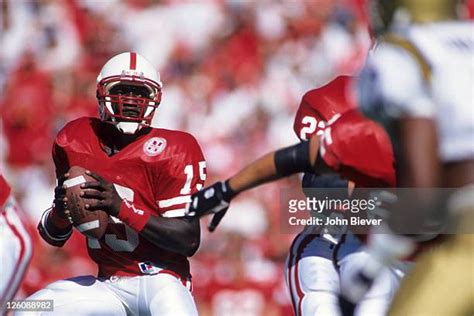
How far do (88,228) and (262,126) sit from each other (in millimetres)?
2126

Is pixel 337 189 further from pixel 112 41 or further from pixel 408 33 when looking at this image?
pixel 112 41

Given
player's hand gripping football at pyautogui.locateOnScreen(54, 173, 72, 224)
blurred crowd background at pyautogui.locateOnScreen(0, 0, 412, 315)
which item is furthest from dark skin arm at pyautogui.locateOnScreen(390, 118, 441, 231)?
blurred crowd background at pyautogui.locateOnScreen(0, 0, 412, 315)

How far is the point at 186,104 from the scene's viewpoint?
5.14 meters

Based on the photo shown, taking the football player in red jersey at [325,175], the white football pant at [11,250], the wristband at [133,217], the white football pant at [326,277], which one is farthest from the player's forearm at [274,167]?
the white football pant at [11,250]

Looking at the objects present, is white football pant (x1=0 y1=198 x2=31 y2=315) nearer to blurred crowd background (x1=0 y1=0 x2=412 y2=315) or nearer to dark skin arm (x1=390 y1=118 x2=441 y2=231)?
blurred crowd background (x1=0 y1=0 x2=412 y2=315)

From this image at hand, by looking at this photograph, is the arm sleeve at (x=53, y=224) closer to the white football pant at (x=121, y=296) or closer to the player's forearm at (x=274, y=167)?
the white football pant at (x=121, y=296)

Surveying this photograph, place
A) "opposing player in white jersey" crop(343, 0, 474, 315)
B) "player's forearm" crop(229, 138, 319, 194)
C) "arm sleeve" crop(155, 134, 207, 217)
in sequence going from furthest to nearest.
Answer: "arm sleeve" crop(155, 134, 207, 217), "player's forearm" crop(229, 138, 319, 194), "opposing player in white jersey" crop(343, 0, 474, 315)

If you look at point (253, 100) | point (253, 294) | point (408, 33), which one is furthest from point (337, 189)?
point (253, 100)

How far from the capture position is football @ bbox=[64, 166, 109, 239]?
2988 mm

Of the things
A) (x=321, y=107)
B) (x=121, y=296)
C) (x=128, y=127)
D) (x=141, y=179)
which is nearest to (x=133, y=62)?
(x=128, y=127)

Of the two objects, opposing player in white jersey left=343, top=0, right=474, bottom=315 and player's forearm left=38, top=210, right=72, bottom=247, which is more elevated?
opposing player in white jersey left=343, top=0, right=474, bottom=315

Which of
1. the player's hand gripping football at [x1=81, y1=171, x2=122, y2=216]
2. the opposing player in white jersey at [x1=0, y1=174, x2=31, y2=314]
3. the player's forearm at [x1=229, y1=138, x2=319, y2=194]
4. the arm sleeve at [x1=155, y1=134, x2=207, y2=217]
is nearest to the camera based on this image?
the player's forearm at [x1=229, y1=138, x2=319, y2=194]

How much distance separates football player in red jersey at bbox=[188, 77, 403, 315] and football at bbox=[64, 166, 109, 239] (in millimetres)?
542

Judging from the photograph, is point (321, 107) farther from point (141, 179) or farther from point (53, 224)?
point (53, 224)
